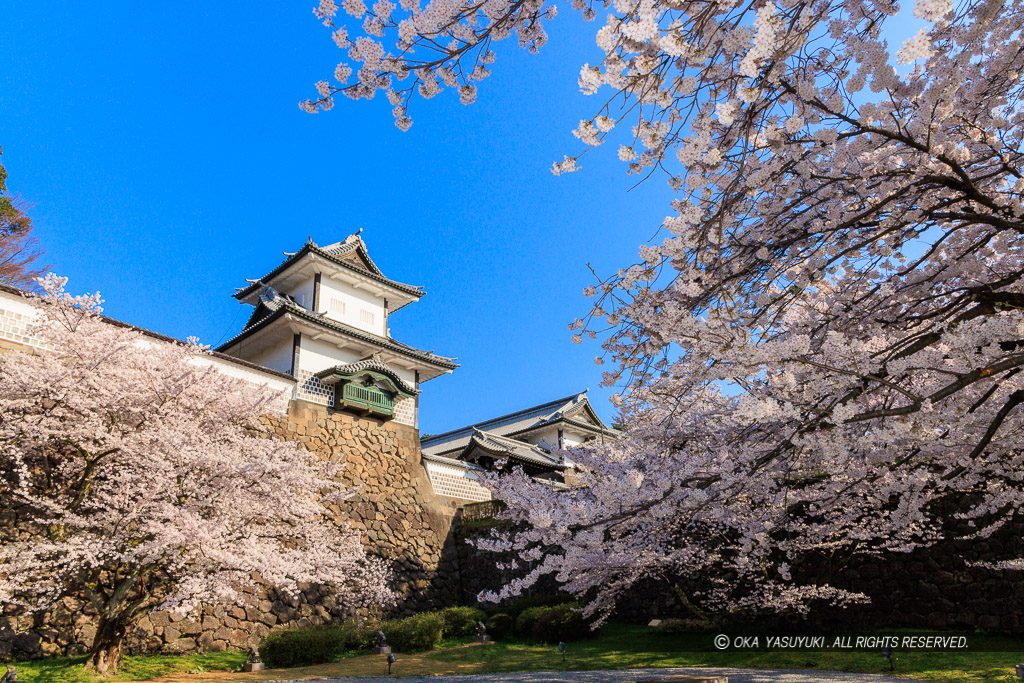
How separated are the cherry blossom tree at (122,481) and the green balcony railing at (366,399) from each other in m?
5.62

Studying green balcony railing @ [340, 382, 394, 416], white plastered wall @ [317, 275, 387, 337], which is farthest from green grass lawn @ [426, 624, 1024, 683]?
white plastered wall @ [317, 275, 387, 337]

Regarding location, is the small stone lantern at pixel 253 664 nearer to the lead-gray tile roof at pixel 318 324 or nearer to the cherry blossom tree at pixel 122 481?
the cherry blossom tree at pixel 122 481

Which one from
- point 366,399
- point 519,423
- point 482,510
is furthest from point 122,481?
point 519,423

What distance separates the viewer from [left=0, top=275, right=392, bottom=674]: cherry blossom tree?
809 centimetres

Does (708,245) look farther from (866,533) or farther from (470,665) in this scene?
(470,665)

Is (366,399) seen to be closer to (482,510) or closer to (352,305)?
(352,305)

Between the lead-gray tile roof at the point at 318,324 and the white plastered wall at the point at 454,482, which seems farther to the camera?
the white plastered wall at the point at 454,482

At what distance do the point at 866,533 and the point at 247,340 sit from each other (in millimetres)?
15273

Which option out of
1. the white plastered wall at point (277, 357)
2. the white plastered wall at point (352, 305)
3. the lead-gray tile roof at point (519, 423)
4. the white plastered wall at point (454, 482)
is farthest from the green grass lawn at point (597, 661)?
the lead-gray tile roof at point (519, 423)

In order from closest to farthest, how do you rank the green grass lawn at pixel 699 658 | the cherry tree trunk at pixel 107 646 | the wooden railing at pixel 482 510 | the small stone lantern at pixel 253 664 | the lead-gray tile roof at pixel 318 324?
the green grass lawn at pixel 699 658 < the cherry tree trunk at pixel 107 646 < the small stone lantern at pixel 253 664 < the lead-gray tile roof at pixel 318 324 < the wooden railing at pixel 482 510

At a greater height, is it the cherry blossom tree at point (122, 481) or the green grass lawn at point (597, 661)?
the cherry blossom tree at point (122, 481)

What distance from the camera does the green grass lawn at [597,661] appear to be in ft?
24.3

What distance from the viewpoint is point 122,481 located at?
827cm

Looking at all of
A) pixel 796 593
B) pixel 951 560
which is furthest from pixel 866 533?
pixel 951 560
